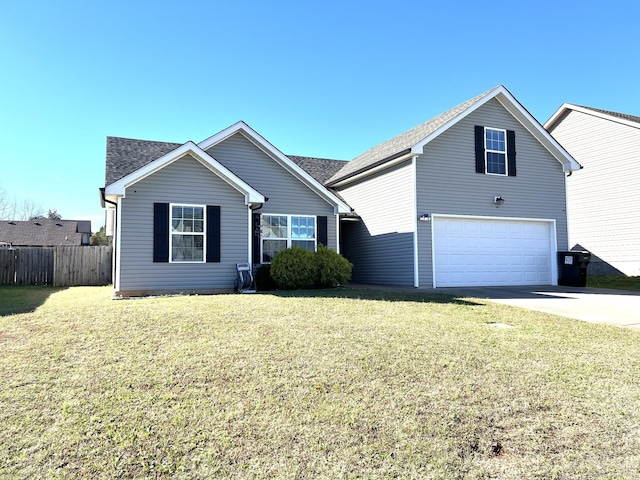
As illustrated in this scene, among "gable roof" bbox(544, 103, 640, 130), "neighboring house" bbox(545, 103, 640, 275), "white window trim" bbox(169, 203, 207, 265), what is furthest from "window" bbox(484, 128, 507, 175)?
"white window trim" bbox(169, 203, 207, 265)

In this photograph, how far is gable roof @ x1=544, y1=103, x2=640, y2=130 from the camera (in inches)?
714

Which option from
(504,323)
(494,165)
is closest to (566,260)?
(494,165)

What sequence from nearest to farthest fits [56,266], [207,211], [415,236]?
[207,211]
[415,236]
[56,266]

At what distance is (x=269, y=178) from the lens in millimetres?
14516

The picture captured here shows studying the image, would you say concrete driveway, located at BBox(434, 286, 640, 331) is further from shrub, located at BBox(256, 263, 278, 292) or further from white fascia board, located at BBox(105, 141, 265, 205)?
white fascia board, located at BBox(105, 141, 265, 205)

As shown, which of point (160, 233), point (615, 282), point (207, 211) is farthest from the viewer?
point (615, 282)

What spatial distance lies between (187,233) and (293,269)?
10.4 ft

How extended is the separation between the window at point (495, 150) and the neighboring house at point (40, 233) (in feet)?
122

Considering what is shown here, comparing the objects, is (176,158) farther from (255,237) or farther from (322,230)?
(322,230)

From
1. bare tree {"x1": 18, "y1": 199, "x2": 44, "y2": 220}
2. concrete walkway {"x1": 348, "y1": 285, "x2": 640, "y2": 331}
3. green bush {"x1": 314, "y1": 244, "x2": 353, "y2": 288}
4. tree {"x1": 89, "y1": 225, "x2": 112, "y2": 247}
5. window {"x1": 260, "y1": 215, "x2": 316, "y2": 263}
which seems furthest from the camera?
bare tree {"x1": 18, "y1": 199, "x2": 44, "y2": 220}

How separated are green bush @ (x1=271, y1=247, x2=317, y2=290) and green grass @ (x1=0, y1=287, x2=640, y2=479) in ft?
18.6

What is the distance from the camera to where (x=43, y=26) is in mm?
12328

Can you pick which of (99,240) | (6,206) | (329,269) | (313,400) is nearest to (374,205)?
(329,269)

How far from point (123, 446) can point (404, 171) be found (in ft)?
42.2
